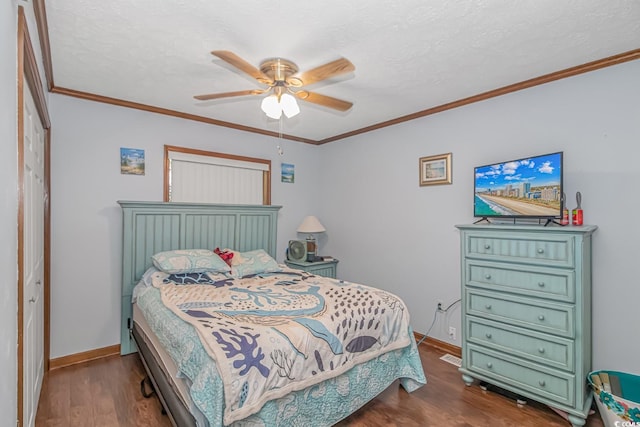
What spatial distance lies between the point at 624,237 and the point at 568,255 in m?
0.49

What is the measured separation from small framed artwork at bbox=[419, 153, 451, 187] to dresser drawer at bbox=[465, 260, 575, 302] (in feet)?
3.39

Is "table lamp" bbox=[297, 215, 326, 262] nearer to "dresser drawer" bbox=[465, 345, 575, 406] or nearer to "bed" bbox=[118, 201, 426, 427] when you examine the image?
"bed" bbox=[118, 201, 426, 427]

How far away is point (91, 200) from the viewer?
3158 millimetres

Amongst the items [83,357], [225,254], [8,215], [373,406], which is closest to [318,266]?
[225,254]

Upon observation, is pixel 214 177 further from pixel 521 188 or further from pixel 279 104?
pixel 521 188

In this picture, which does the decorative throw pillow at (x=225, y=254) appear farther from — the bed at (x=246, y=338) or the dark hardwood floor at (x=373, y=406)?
the dark hardwood floor at (x=373, y=406)

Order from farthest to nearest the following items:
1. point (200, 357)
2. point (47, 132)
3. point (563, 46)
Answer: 1. point (47, 132)
2. point (563, 46)
3. point (200, 357)

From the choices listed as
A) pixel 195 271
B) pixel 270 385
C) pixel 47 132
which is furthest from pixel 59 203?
pixel 270 385

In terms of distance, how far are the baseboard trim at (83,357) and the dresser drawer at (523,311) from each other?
337 cm

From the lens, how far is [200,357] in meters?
1.66

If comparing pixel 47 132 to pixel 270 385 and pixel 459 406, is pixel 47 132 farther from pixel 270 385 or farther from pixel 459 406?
pixel 459 406

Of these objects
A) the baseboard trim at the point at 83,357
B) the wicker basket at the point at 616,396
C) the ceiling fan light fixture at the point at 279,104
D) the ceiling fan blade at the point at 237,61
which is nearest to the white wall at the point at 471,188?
the wicker basket at the point at 616,396

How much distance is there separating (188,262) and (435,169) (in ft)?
8.78

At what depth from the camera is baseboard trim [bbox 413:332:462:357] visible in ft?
10.8
